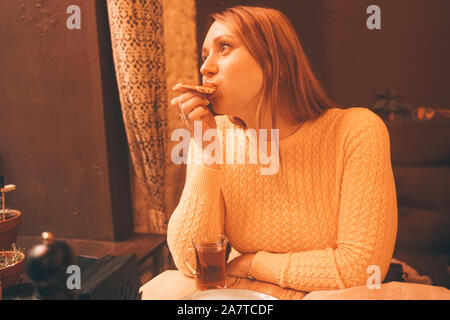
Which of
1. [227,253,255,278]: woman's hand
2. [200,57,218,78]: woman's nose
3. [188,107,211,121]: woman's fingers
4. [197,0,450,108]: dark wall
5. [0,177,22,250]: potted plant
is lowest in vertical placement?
[227,253,255,278]: woman's hand

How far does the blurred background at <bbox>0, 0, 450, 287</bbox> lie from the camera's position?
81.0 inches

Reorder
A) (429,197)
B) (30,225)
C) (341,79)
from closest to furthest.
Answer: (429,197)
(30,225)
(341,79)

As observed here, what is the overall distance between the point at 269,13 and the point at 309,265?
779 mm

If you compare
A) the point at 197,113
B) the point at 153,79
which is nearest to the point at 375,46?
the point at 153,79

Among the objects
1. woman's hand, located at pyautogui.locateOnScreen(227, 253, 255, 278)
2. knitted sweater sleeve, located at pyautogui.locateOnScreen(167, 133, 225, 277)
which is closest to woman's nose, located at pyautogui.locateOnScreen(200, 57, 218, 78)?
knitted sweater sleeve, located at pyautogui.locateOnScreen(167, 133, 225, 277)

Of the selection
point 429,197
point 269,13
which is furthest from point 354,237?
point 429,197

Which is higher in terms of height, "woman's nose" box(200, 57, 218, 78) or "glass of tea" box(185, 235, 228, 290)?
"woman's nose" box(200, 57, 218, 78)

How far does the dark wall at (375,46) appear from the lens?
224 centimetres

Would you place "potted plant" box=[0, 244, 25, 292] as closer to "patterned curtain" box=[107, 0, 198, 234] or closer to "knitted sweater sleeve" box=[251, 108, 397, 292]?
"knitted sweater sleeve" box=[251, 108, 397, 292]

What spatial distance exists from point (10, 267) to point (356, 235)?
915 mm

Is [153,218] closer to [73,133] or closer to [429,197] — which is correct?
[73,133]

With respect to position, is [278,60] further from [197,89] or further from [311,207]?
[311,207]

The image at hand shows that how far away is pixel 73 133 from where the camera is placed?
214 cm

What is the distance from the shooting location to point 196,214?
3.48 feet
